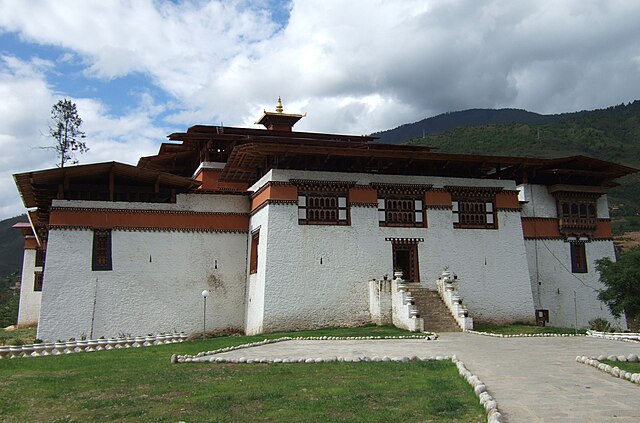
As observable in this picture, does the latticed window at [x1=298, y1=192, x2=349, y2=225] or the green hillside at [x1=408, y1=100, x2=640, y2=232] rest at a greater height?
the green hillside at [x1=408, y1=100, x2=640, y2=232]

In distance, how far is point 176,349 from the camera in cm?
1533

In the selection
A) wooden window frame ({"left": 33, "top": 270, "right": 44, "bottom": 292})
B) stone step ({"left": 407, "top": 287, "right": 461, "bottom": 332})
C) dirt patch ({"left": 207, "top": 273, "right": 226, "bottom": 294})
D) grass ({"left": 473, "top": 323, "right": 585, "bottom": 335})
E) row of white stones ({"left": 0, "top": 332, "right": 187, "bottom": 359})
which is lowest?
row of white stones ({"left": 0, "top": 332, "right": 187, "bottom": 359})

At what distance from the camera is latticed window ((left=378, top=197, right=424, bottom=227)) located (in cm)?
2214

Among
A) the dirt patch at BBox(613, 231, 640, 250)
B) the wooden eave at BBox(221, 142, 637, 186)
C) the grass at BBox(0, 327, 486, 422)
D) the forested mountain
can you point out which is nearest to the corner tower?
the wooden eave at BBox(221, 142, 637, 186)

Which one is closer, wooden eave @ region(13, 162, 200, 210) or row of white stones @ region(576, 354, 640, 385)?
row of white stones @ region(576, 354, 640, 385)

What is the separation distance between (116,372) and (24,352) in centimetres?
715

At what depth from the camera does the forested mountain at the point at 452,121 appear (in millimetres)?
138000

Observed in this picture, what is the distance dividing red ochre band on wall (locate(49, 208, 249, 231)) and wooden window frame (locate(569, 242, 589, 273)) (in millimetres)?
13601

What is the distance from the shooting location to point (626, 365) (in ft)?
33.3

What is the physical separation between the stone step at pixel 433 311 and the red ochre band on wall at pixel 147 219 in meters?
7.21

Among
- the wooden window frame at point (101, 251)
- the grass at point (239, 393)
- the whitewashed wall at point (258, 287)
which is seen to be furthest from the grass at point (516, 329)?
→ the wooden window frame at point (101, 251)

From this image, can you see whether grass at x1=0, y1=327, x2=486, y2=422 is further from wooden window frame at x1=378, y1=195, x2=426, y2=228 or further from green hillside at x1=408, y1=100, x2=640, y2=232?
green hillside at x1=408, y1=100, x2=640, y2=232

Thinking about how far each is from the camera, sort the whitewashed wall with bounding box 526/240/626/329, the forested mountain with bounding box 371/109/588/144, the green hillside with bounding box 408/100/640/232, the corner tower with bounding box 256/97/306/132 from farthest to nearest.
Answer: the forested mountain with bounding box 371/109/588/144
the green hillside with bounding box 408/100/640/232
the corner tower with bounding box 256/97/306/132
the whitewashed wall with bounding box 526/240/626/329

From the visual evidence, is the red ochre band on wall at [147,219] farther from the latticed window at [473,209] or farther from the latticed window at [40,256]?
the latticed window at [40,256]
